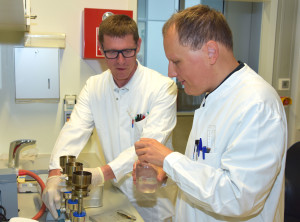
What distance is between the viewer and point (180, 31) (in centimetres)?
108

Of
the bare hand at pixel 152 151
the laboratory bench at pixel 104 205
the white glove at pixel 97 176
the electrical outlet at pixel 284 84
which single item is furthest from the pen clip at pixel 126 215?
the electrical outlet at pixel 284 84

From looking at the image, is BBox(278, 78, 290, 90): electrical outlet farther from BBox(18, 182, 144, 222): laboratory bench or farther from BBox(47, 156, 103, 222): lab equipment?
BBox(47, 156, 103, 222): lab equipment

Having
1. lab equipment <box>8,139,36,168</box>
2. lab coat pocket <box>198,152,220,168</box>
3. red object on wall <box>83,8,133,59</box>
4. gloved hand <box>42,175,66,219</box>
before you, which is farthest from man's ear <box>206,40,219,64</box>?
red object on wall <box>83,8,133,59</box>

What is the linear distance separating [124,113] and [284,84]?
1.75m

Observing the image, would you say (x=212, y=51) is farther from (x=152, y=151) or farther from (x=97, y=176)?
(x=97, y=176)

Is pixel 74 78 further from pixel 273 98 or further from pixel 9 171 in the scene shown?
pixel 273 98

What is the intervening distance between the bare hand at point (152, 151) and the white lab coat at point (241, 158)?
0.03m

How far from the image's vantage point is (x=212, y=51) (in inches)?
42.2

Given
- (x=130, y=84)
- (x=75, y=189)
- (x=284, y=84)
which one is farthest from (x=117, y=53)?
(x=284, y=84)

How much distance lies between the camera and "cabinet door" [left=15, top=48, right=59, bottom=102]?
7.18ft

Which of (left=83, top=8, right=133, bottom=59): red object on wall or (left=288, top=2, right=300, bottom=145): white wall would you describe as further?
(left=288, top=2, right=300, bottom=145): white wall

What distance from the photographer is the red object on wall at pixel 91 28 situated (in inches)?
85.7

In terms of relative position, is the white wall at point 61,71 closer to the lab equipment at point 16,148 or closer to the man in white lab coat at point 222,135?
the lab equipment at point 16,148

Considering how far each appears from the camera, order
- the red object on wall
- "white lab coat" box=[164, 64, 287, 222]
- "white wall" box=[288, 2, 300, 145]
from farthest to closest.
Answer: "white wall" box=[288, 2, 300, 145] → the red object on wall → "white lab coat" box=[164, 64, 287, 222]
